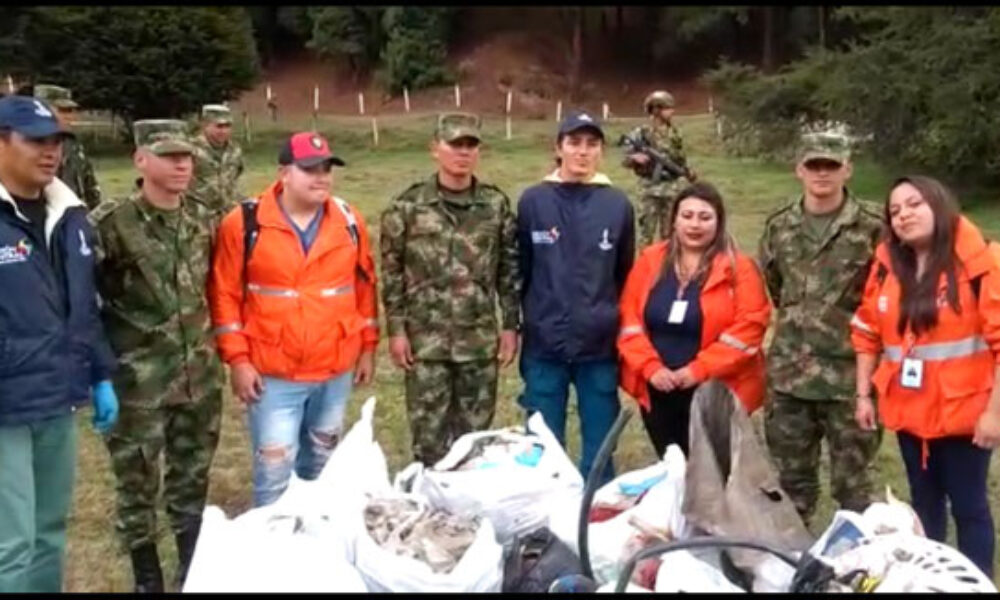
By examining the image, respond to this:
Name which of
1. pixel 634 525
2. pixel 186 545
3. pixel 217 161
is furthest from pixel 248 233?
pixel 217 161

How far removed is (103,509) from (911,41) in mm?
13493

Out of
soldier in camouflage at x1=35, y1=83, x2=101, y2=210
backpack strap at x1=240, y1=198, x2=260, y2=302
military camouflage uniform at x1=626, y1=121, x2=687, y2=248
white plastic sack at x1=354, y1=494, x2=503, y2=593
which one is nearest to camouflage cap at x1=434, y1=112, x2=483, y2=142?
backpack strap at x1=240, y1=198, x2=260, y2=302

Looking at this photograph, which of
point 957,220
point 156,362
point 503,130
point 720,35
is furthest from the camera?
point 720,35

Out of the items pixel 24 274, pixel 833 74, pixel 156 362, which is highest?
pixel 833 74

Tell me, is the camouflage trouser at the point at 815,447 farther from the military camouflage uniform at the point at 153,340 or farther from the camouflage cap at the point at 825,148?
the military camouflage uniform at the point at 153,340

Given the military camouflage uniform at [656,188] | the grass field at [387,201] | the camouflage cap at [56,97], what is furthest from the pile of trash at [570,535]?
the military camouflage uniform at [656,188]

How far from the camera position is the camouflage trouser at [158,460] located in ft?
12.8

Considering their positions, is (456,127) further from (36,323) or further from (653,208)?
(653,208)

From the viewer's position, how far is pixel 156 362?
3863 mm

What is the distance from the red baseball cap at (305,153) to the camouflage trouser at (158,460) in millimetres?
830

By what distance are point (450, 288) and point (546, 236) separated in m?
0.40

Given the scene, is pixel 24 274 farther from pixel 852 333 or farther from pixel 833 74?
pixel 833 74

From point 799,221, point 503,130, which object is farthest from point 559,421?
point 503,130

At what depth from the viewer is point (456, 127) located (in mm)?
4227
